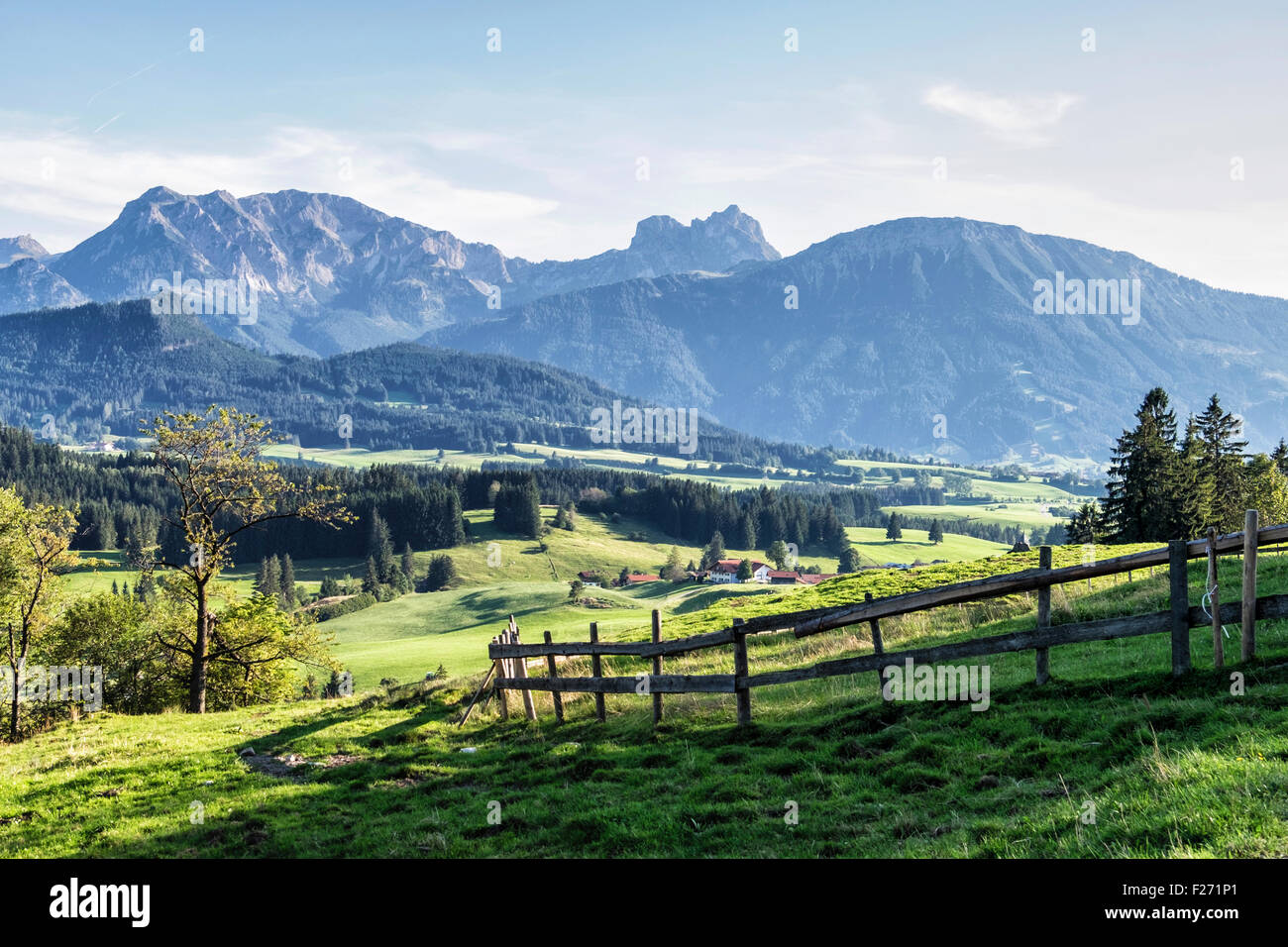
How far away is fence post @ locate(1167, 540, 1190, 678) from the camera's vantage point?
1280cm

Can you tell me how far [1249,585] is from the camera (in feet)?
41.1

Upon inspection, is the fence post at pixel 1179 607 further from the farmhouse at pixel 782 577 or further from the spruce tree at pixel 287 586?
the farmhouse at pixel 782 577

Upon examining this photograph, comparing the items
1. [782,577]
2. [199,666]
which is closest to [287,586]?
[782,577]

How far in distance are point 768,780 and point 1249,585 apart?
7.62 metres

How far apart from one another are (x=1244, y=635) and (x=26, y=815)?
2103 cm

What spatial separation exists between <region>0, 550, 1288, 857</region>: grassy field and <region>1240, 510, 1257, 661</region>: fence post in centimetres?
34

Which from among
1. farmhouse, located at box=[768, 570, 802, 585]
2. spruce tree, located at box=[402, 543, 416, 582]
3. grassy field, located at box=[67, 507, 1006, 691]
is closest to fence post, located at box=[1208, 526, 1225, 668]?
grassy field, located at box=[67, 507, 1006, 691]

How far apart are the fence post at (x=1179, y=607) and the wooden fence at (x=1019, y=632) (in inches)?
0.6

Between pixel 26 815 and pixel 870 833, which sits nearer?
pixel 870 833

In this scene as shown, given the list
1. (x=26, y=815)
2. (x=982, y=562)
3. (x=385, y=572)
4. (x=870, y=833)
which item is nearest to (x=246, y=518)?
(x=26, y=815)

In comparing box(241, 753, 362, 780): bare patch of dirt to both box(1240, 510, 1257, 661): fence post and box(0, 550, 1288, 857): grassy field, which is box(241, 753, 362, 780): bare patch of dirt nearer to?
box(0, 550, 1288, 857): grassy field

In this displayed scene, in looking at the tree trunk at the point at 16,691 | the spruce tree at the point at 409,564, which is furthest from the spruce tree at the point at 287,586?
the tree trunk at the point at 16,691

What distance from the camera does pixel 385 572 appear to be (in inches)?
6663
